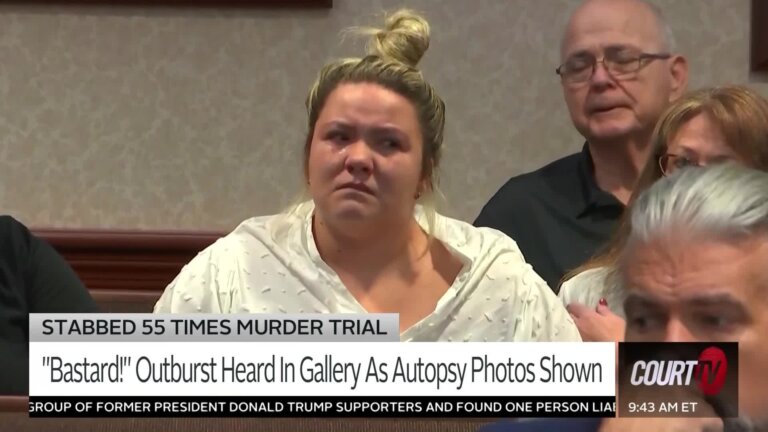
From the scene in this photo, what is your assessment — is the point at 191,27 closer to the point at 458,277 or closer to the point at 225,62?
the point at 225,62

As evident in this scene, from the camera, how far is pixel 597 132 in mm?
2086

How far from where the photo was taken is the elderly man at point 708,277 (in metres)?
0.91

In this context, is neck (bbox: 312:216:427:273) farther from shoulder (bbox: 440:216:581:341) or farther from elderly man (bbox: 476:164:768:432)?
elderly man (bbox: 476:164:768:432)

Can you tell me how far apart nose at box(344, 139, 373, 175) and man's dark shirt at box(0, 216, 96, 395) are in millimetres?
576

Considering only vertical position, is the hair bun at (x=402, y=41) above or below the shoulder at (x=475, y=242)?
above

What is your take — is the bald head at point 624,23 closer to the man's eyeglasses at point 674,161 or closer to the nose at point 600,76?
the nose at point 600,76

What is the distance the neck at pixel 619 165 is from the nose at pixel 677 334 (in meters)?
1.19

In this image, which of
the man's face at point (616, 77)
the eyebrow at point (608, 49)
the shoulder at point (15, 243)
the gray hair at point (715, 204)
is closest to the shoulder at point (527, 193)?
the man's face at point (616, 77)

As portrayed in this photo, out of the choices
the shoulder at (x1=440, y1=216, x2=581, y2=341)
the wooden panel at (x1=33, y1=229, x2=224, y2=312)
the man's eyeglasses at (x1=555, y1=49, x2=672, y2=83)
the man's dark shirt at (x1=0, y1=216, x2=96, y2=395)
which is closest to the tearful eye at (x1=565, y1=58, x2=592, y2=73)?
the man's eyeglasses at (x1=555, y1=49, x2=672, y2=83)

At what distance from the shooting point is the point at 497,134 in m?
2.55

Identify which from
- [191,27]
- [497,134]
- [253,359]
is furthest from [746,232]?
[191,27]

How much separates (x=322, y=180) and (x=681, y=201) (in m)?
0.73

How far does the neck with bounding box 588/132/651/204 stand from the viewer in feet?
6.88

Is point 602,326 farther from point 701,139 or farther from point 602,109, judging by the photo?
point 602,109
